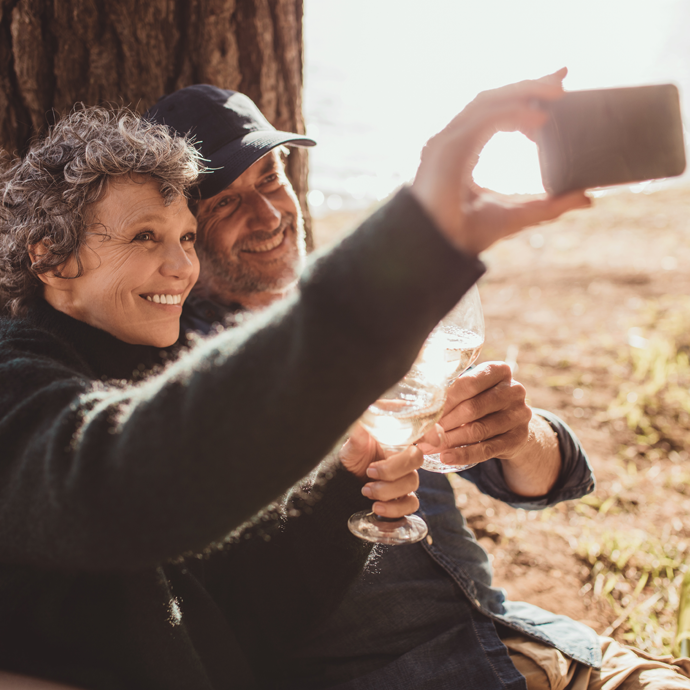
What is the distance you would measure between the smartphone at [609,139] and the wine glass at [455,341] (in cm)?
40

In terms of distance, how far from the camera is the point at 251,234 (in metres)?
2.30

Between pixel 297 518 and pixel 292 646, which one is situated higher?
pixel 297 518

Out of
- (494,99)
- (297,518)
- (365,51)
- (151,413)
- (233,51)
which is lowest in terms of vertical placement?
(297,518)

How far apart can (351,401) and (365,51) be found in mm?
16403

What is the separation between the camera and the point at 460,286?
0.79m

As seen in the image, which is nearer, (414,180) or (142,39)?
(414,180)

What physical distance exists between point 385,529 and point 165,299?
2.60ft

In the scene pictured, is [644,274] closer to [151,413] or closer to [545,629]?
[545,629]

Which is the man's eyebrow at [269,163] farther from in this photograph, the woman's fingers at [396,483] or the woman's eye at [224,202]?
the woman's fingers at [396,483]

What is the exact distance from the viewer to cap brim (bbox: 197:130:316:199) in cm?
192

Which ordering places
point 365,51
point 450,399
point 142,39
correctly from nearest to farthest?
point 450,399 → point 142,39 → point 365,51

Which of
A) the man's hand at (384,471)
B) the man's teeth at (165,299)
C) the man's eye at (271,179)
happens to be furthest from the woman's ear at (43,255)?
the man's eye at (271,179)

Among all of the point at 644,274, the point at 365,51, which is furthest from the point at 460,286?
the point at 365,51

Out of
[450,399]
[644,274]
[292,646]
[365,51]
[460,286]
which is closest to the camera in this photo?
[460,286]
